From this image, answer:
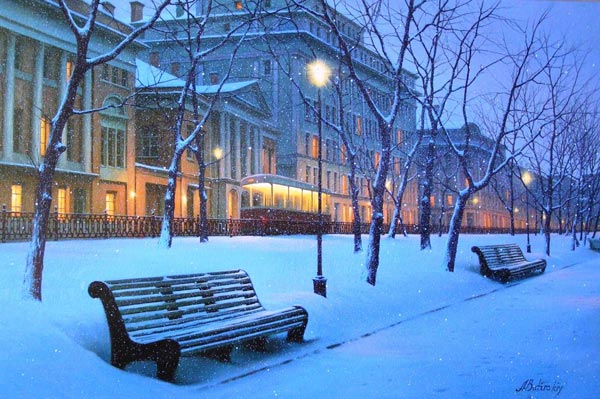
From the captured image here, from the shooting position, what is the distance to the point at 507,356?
8.02m

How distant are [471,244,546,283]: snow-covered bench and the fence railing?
11.9m

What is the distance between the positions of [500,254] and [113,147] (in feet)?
58.9

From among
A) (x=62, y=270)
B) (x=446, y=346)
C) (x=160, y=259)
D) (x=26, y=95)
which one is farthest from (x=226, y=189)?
(x=446, y=346)

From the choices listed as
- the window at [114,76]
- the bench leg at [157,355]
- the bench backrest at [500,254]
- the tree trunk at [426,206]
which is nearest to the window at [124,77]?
the window at [114,76]

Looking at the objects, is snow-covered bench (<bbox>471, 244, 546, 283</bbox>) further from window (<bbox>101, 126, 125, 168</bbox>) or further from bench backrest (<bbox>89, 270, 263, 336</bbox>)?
window (<bbox>101, 126, 125, 168</bbox>)

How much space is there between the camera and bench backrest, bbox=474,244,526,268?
1984 centimetres

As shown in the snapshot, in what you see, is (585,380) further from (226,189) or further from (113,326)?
(226,189)

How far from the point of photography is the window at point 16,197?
2412 cm

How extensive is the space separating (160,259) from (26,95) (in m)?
12.9

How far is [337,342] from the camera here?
368 inches

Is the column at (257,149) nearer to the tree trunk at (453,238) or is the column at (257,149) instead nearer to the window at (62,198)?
the window at (62,198)

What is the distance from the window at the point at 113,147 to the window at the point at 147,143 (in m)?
4.86

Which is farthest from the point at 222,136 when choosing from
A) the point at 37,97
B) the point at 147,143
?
the point at 37,97

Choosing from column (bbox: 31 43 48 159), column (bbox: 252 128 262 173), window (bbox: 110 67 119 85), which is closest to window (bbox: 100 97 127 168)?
window (bbox: 110 67 119 85)
